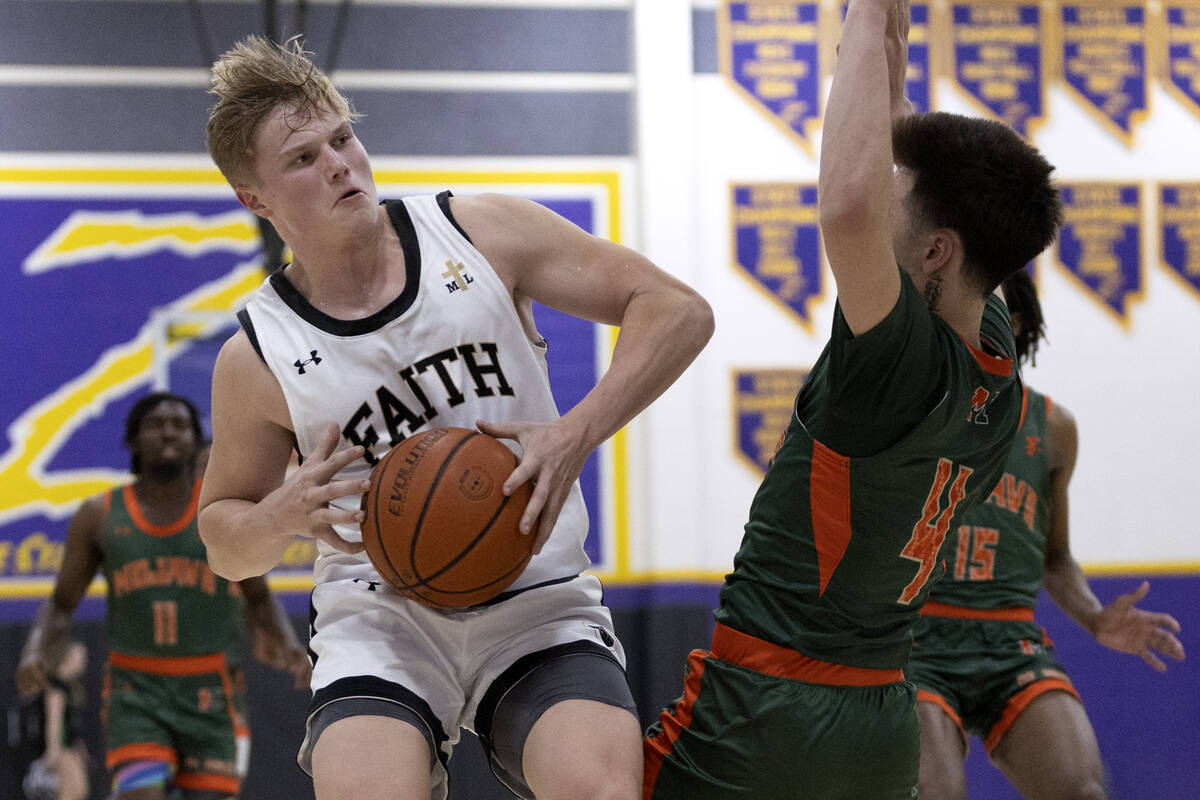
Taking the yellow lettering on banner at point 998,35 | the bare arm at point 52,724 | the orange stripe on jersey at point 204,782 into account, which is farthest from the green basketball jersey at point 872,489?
the yellow lettering on banner at point 998,35

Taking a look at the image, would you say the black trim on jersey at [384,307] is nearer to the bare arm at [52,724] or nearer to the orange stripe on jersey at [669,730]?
the orange stripe on jersey at [669,730]

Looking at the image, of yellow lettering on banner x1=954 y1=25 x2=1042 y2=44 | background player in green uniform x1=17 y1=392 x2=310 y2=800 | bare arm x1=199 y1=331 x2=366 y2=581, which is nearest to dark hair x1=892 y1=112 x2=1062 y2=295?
bare arm x1=199 y1=331 x2=366 y2=581

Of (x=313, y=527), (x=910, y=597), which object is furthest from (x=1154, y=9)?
(x=313, y=527)

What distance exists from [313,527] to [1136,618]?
2.95 m

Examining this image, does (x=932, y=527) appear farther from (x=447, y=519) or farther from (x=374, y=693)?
(x=374, y=693)

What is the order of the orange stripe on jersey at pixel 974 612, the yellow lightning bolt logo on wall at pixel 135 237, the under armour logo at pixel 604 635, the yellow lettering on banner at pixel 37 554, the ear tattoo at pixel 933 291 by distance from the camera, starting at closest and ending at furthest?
the ear tattoo at pixel 933 291 → the under armour logo at pixel 604 635 → the orange stripe on jersey at pixel 974 612 → the yellow lettering on banner at pixel 37 554 → the yellow lightning bolt logo on wall at pixel 135 237

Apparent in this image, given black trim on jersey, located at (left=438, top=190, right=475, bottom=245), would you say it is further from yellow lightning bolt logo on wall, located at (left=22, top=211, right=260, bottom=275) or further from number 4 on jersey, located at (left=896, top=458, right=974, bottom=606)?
yellow lightning bolt logo on wall, located at (left=22, top=211, right=260, bottom=275)

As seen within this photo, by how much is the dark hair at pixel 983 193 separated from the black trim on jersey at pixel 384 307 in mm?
1047

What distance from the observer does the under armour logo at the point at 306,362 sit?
2643mm

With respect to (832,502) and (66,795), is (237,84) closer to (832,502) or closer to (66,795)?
(832,502)

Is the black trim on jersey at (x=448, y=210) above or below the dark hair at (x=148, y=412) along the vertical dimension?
above

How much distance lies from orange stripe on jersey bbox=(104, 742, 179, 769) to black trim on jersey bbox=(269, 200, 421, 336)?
10.9 feet

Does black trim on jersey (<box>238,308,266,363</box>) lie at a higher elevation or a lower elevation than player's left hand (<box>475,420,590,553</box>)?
higher

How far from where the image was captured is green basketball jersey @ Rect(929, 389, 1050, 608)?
14.7ft
